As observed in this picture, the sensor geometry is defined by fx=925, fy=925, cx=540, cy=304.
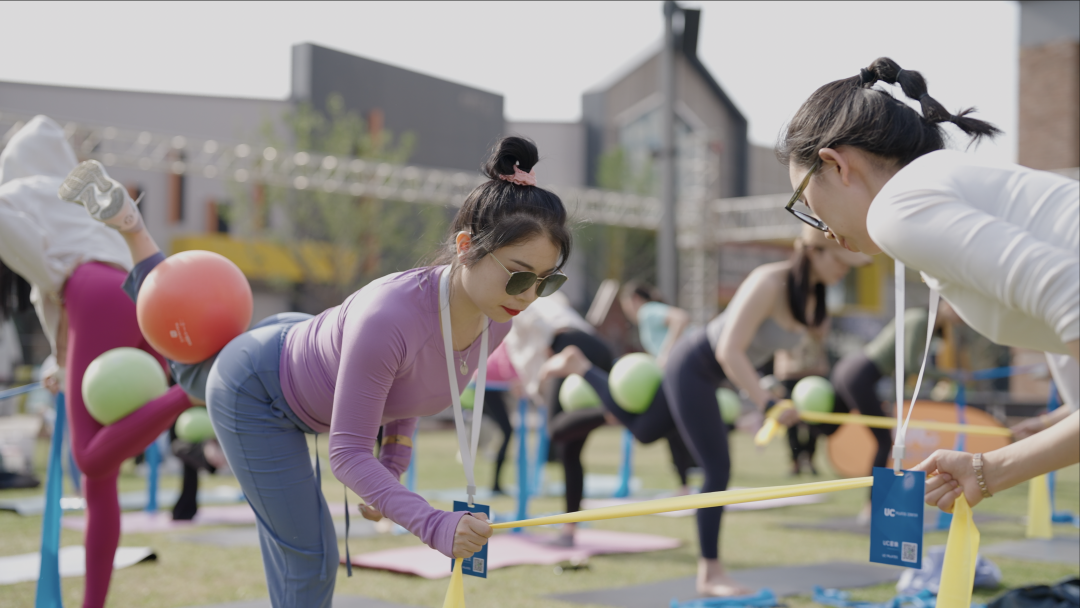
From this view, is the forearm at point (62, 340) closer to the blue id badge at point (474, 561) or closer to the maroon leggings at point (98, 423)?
the maroon leggings at point (98, 423)

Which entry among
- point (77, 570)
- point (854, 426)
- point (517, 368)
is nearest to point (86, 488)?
point (77, 570)

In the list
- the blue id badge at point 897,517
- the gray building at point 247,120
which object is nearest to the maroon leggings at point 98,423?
the blue id badge at point 897,517

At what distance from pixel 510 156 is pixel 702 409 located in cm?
280

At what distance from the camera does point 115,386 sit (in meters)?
3.73

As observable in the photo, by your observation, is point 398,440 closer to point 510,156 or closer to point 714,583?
point 510,156

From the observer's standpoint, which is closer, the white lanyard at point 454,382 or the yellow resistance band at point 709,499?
the yellow resistance band at point 709,499

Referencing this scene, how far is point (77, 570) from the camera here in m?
4.96

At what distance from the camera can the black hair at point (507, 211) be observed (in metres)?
2.40

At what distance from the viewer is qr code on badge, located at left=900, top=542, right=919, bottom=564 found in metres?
2.13

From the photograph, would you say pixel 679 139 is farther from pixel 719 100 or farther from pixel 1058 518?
pixel 1058 518

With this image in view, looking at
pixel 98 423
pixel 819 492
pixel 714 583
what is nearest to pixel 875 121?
pixel 819 492

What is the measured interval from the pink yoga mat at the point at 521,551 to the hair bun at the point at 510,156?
2.80 metres

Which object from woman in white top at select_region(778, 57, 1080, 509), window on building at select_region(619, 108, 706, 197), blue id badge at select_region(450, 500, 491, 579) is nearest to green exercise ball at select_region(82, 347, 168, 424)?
blue id badge at select_region(450, 500, 491, 579)

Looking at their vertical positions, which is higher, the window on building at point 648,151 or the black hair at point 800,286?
the window on building at point 648,151
